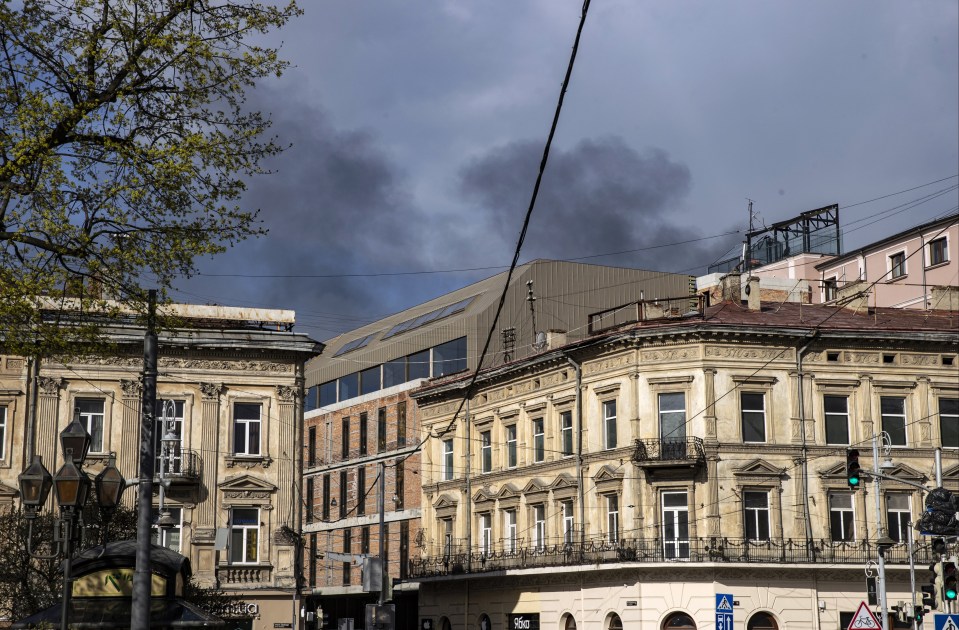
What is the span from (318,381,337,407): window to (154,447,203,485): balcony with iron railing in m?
32.5

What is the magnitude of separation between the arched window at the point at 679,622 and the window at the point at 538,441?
1033 cm

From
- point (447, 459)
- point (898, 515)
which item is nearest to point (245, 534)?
point (447, 459)

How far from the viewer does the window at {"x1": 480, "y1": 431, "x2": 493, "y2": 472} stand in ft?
203

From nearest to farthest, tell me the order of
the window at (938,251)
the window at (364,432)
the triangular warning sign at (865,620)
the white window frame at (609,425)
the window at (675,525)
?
the triangular warning sign at (865,620) → the window at (675,525) → the white window frame at (609,425) → the window at (938,251) → the window at (364,432)

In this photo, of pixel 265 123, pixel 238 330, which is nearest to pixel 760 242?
pixel 238 330

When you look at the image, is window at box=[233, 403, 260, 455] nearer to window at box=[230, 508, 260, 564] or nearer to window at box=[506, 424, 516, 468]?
window at box=[230, 508, 260, 564]

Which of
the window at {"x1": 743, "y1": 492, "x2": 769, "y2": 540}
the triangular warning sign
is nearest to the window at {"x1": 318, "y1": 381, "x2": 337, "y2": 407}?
the window at {"x1": 743, "y1": 492, "x2": 769, "y2": 540}

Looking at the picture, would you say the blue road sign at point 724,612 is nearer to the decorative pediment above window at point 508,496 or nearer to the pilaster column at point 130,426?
the decorative pediment above window at point 508,496

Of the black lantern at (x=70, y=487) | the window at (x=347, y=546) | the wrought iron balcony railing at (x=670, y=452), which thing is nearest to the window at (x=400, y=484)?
the window at (x=347, y=546)

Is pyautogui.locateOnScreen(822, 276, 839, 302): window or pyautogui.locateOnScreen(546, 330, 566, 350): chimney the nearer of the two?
pyautogui.locateOnScreen(822, 276, 839, 302): window

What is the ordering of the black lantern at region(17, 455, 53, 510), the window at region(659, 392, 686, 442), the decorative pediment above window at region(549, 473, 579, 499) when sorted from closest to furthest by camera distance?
the black lantern at region(17, 455, 53, 510), the window at region(659, 392, 686, 442), the decorative pediment above window at region(549, 473, 579, 499)

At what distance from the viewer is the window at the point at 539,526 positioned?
187 ft

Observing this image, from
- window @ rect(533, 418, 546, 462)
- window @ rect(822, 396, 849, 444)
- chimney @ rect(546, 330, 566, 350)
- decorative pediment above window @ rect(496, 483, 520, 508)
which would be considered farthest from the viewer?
chimney @ rect(546, 330, 566, 350)

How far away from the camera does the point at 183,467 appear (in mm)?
48656
